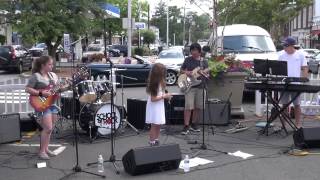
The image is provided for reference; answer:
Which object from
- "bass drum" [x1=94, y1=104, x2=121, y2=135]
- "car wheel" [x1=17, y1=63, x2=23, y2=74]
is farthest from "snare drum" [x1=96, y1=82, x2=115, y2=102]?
"car wheel" [x1=17, y1=63, x2=23, y2=74]

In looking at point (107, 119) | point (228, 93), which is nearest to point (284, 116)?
point (228, 93)

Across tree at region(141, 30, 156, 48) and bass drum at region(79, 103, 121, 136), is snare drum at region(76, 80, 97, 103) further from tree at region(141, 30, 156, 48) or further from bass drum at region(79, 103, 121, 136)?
tree at region(141, 30, 156, 48)

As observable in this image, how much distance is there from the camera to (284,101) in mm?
9867

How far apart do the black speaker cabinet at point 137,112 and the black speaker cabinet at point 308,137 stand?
10.8 ft

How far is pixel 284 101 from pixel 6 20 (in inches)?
278

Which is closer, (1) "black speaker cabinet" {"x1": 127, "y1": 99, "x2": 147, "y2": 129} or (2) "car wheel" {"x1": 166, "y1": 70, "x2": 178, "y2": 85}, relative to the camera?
(1) "black speaker cabinet" {"x1": 127, "y1": 99, "x2": 147, "y2": 129}

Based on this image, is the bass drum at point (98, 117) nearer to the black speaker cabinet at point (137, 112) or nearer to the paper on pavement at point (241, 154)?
the black speaker cabinet at point (137, 112)

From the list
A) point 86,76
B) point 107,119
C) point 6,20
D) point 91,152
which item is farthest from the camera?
point 6,20

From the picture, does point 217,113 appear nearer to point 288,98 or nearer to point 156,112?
point 288,98

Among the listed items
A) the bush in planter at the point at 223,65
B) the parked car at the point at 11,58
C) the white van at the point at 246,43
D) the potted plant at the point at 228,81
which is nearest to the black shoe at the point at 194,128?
the potted plant at the point at 228,81

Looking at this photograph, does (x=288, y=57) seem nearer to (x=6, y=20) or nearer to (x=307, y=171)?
(x=307, y=171)

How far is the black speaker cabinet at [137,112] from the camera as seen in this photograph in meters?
10.5

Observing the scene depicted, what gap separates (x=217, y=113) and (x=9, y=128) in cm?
416

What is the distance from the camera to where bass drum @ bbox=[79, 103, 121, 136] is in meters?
9.22
